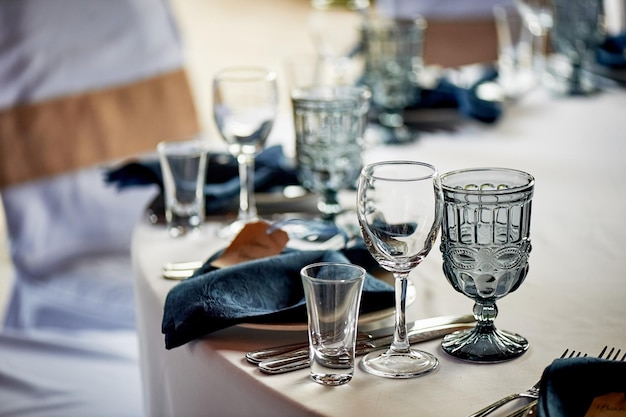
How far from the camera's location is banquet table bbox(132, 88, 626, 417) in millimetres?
865

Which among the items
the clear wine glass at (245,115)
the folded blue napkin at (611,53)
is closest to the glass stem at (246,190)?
the clear wine glass at (245,115)

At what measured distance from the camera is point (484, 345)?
3.09 feet

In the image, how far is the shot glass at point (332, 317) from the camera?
86 centimetres

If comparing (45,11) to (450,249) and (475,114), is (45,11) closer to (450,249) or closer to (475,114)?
(475,114)

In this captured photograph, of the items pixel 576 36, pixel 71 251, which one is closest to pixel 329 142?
pixel 576 36

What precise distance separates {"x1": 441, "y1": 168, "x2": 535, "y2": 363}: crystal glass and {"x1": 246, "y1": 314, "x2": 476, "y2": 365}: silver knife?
49mm

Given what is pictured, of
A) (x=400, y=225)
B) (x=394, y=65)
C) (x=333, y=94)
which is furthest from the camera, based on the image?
(x=394, y=65)

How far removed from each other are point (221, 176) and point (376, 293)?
24.1 inches

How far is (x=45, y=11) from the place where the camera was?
2.38 metres

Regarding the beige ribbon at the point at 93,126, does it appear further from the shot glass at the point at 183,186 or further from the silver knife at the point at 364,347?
the silver knife at the point at 364,347

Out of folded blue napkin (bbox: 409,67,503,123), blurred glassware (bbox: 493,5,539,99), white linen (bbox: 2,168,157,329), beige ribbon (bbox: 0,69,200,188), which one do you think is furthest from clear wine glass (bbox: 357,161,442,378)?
beige ribbon (bbox: 0,69,200,188)

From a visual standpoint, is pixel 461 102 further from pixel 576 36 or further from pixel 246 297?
pixel 246 297

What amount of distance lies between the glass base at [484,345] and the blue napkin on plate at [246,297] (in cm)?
10

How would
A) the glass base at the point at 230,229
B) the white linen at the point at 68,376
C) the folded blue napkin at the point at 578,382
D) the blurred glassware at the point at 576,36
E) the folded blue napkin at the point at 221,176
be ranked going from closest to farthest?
the folded blue napkin at the point at 578,382
the glass base at the point at 230,229
the folded blue napkin at the point at 221,176
the white linen at the point at 68,376
the blurred glassware at the point at 576,36
